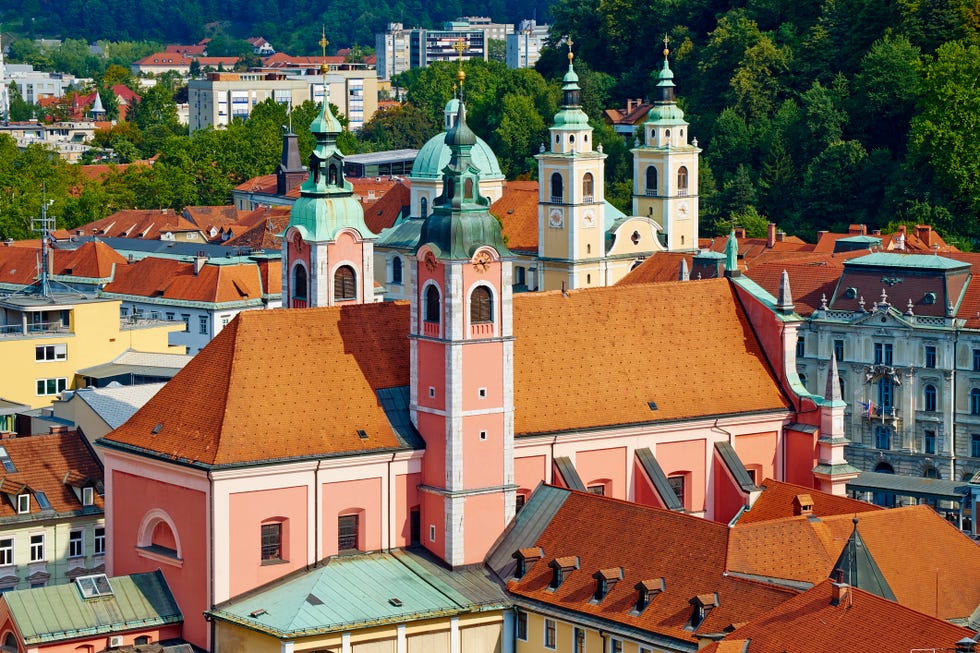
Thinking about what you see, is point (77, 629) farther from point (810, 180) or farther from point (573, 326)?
point (810, 180)

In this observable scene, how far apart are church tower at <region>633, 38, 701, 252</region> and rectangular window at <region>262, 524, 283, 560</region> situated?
6476 cm

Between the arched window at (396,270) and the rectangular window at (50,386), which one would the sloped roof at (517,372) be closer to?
the rectangular window at (50,386)

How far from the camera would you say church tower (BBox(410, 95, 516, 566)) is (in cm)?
6988

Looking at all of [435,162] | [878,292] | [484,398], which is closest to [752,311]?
[484,398]

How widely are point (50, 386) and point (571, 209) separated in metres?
37.8

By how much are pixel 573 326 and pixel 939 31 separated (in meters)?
82.5

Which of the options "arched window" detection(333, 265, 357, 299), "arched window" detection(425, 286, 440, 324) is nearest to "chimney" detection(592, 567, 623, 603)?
"arched window" detection(425, 286, 440, 324)

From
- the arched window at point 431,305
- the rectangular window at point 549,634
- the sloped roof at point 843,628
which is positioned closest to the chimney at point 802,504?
the rectangular window at point 549,634

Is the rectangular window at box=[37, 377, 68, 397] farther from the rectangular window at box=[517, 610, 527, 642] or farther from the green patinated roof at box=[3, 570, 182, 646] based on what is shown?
the rectangular window at box=[517, 610, 527, 642]

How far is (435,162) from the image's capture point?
133125 millimetres

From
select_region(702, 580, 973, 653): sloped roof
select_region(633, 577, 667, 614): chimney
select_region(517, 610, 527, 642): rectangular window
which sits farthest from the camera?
select_region(517, 610, 527, 642): rectangular window

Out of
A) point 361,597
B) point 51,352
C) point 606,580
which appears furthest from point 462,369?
point 51,352

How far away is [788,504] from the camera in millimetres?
71938

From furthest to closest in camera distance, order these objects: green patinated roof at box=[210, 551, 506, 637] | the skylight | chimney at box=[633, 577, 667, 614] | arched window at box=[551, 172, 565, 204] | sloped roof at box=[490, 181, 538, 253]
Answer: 1. sloped roof at box=[490, 181, 538, 253]
2. arched window at box=[551, 172, 565, 204]
3. the skylight
4. green patinated roof at box=[210, 551, 506, 637]
5. chimney at box=[633, 577, 667, 614]
